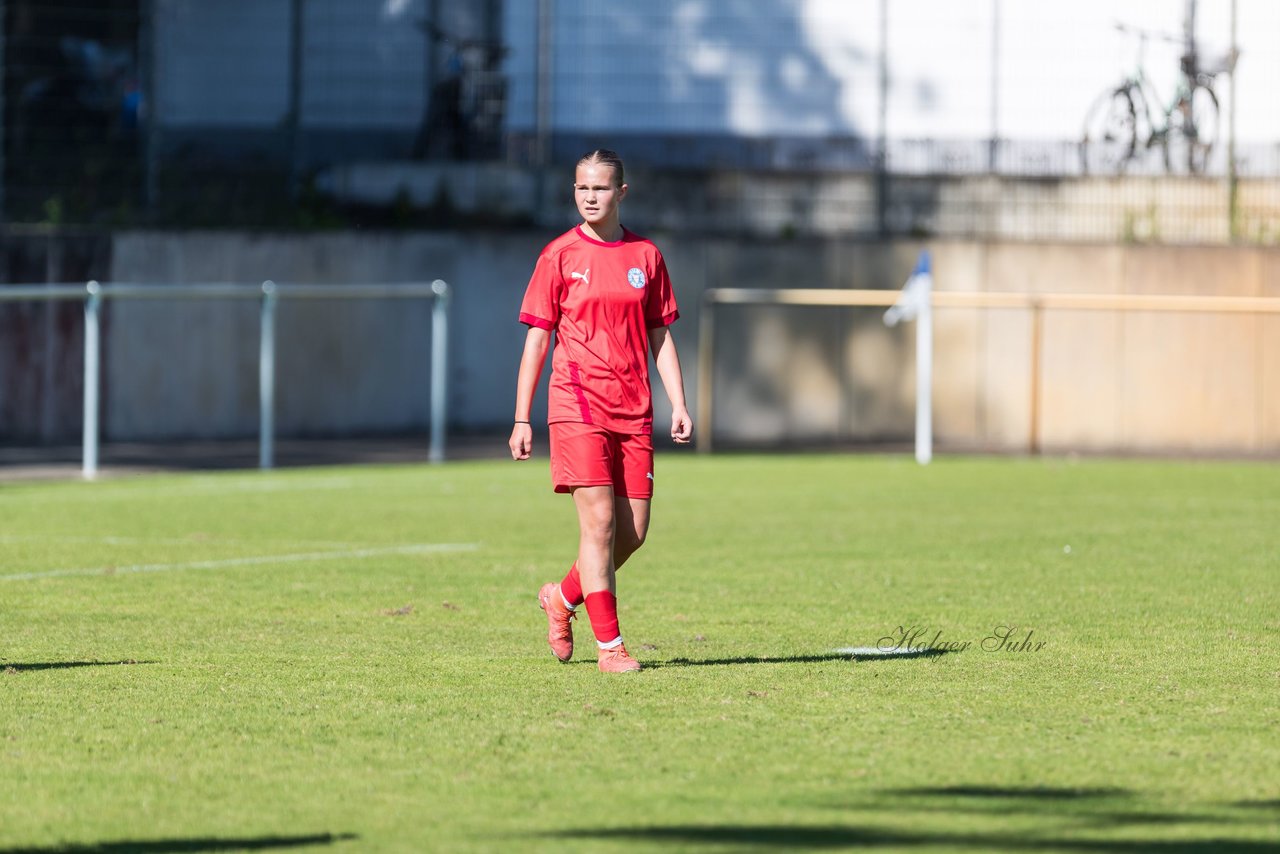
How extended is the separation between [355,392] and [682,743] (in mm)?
18961

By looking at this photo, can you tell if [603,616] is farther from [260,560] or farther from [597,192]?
[260,560]

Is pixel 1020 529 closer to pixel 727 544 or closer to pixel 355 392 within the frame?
pixel 727 544

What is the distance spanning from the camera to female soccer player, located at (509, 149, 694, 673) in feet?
25.3

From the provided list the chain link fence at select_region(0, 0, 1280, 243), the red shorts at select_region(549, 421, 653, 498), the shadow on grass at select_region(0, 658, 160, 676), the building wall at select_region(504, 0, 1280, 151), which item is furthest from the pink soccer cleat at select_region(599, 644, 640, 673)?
the building wall at select_region(504, 0, 1280, 151)

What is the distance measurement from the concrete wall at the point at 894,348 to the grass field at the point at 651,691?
10.9m

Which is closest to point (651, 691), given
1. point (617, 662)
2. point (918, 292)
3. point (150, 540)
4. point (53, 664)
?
point (617, 662)

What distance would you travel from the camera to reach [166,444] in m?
23.2

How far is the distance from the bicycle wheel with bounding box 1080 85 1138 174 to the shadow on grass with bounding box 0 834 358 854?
22.8 m

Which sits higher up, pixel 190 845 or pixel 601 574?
pixel 601 574

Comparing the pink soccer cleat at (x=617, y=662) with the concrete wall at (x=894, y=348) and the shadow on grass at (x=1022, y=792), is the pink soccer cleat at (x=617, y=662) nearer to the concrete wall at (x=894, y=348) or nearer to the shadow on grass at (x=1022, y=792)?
the shadow on grass at (x=1022, y=792)

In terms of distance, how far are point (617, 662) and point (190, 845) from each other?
289cm

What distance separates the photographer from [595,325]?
25.5ft

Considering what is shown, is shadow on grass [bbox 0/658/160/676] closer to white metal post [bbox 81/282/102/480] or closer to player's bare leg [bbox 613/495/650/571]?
player's bare leg [bbox 613/495/650/571]

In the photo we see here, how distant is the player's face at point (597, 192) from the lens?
7668 mm
